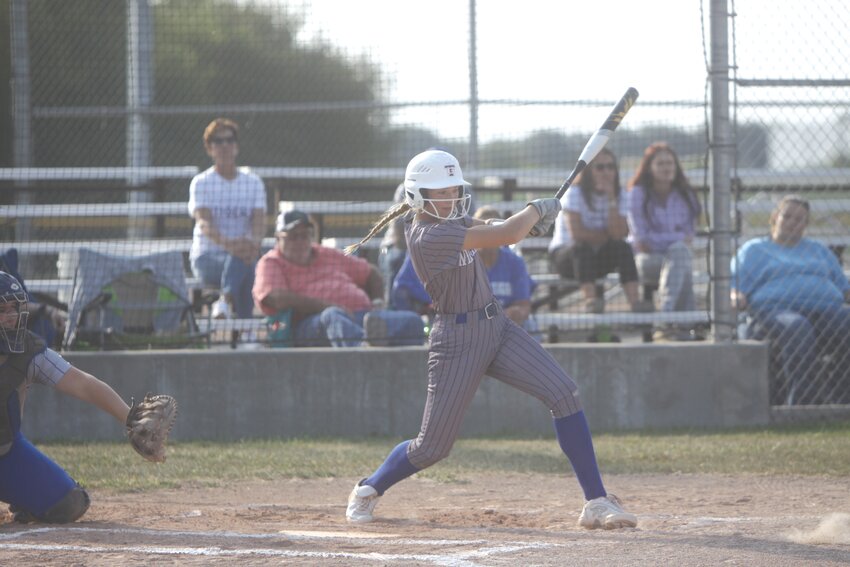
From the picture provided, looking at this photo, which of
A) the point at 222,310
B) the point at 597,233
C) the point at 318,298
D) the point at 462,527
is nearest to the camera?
the point at 462,527

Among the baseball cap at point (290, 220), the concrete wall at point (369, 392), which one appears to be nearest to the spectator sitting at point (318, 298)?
the baseball cap at point (290, 220)

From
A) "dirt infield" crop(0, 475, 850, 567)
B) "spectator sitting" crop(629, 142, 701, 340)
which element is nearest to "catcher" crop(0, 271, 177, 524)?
"dirt infield" crop(0, 475, 850, 567)

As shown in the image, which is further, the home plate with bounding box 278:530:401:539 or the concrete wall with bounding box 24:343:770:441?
the concrete wall with bounding box 24:343:770:441

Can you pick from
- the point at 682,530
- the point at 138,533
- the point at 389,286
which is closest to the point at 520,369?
the point at 682,530

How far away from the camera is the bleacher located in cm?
936

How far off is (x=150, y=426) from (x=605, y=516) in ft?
6.02

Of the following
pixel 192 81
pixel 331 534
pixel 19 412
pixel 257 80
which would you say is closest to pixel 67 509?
pixel 19 412

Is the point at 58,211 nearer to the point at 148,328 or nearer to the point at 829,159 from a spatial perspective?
the point at 148,328

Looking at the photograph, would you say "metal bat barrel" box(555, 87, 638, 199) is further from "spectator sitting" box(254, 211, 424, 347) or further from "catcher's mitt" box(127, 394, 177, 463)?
"spectator sitting" box(254, 211, 424, 347)

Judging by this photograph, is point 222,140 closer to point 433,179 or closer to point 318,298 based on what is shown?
point 318,298

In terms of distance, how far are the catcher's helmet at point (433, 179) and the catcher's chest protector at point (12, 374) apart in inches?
65.1

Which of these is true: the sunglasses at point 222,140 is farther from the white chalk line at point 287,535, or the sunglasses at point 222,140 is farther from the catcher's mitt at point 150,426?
the white chalk line at point 287,535

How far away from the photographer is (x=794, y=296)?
310 inches

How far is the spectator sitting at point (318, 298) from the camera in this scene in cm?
780
